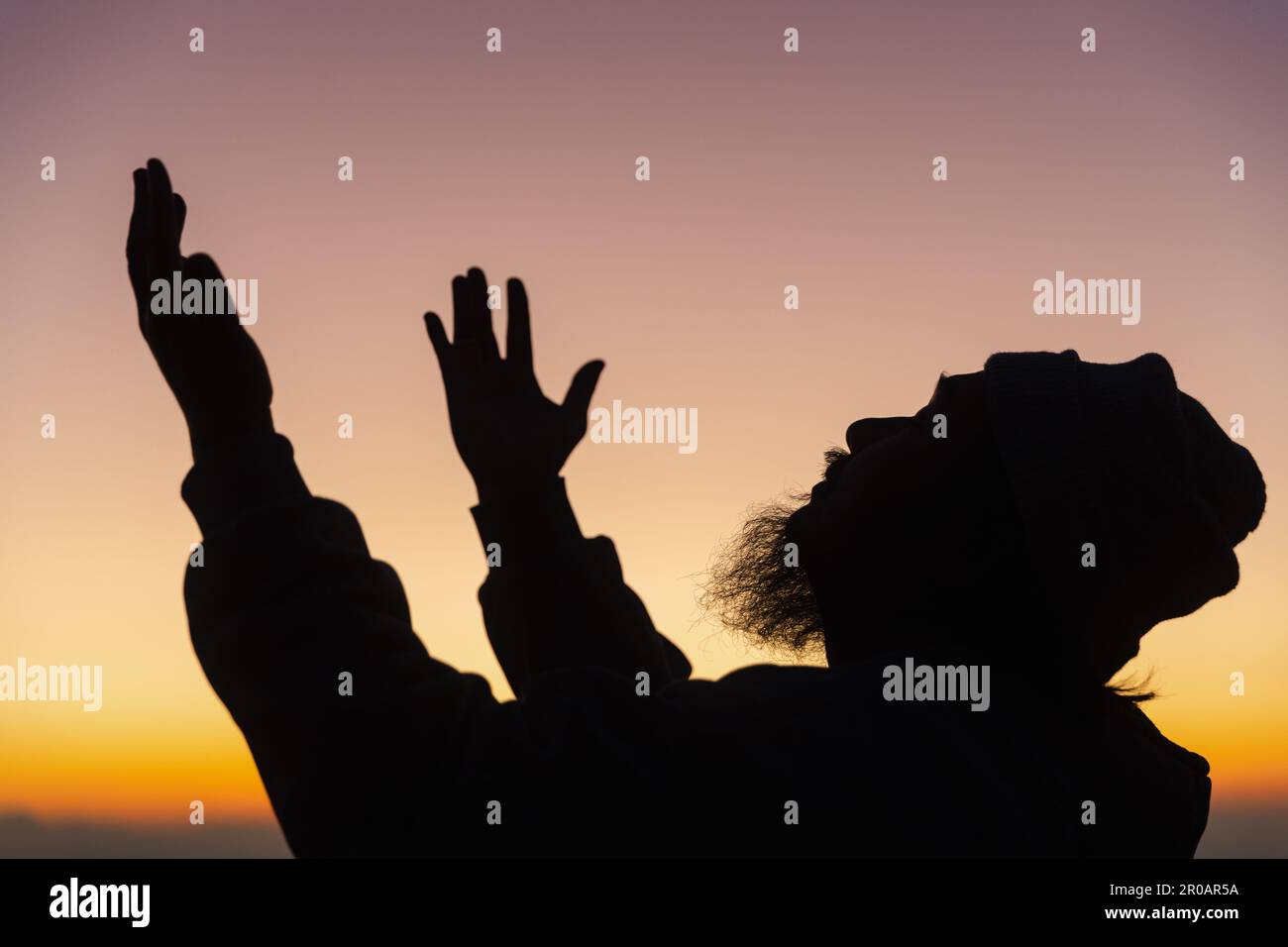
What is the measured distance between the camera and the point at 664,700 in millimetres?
1513

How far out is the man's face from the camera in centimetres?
188

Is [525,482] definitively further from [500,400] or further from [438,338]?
[438,338]

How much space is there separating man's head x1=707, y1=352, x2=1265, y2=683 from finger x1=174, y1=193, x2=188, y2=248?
1134 millimetres

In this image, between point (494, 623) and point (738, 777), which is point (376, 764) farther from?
point (494, 623)

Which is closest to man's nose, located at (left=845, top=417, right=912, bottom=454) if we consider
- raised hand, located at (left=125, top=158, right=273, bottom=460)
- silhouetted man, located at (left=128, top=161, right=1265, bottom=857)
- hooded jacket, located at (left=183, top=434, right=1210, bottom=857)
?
silhouetted man, located at (left=128, top=161, right=1265, bottom=857)

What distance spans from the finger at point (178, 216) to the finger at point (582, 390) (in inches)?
24.1

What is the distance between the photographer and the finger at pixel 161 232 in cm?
156

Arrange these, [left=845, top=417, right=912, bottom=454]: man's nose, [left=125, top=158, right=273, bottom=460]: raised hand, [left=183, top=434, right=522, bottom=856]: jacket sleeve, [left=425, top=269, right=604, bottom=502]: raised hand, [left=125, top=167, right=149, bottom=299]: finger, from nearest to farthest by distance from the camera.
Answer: [left=183, top=434, right=522, bottom=856]: jacket sleeve, [left=125, top=158, right=273, bottom=460]: raised hand, [left=125, top=167, right=149, bottom=299]: finger, [left=425, top=269, right=604, bottom=502]: raised hand, [left=845, top=417, right=912, bottom=454]: man's nose

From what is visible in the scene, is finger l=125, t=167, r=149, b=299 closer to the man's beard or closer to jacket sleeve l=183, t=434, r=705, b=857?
jacket sleeve l=183, t=434, r=705, b=857

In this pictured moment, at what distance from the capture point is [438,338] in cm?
178
